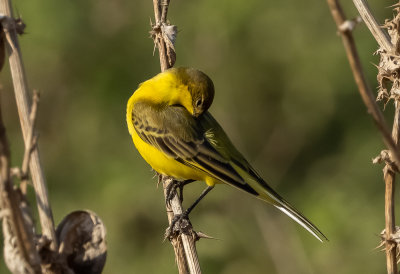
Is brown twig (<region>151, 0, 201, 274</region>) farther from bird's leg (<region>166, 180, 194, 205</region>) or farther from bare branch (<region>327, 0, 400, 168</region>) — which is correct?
bare branch (<region>327, 0, 400, 168</region>)

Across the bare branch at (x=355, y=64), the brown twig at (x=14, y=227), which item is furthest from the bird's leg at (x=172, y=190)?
the bare branch at (x=355, y=64)

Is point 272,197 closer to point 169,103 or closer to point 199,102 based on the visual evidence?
point 199,102

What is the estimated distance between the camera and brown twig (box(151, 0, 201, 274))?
11.2 feet

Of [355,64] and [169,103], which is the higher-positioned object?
[169,103]

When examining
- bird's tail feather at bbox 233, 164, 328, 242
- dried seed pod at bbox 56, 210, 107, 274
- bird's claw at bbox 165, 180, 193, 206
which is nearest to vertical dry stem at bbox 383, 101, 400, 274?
dried seed pod at bbox 56, 210, 107, 274

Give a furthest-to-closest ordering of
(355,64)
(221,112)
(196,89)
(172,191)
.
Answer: (221,112) < (196,89) < (172,191) < (355,64)

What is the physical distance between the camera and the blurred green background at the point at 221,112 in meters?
6.89

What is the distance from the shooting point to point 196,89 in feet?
17.3

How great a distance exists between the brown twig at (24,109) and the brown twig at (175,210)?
3.24ft

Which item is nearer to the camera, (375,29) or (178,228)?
(375,29)

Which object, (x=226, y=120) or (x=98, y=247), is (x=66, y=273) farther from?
(x=226, y=120)

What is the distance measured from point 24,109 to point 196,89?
2699mm

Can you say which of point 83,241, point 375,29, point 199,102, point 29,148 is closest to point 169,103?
point 199,102

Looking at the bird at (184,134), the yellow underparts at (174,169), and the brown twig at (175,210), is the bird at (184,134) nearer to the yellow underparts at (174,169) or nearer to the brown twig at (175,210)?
the yellow underparts at (174,169)
